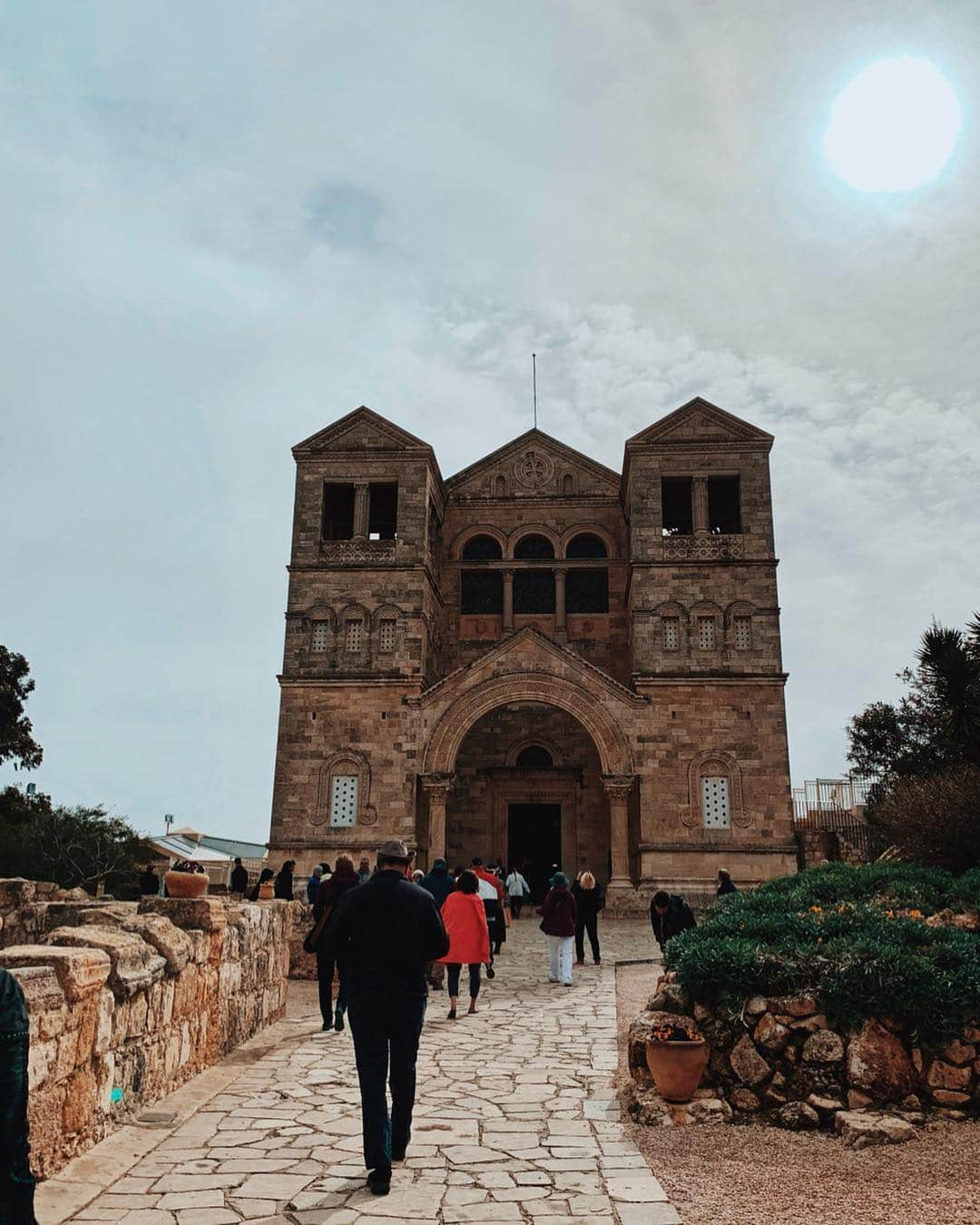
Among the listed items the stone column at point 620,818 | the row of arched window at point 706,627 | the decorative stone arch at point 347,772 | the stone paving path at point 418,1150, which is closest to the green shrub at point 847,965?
the stone paving path at point 418,1150

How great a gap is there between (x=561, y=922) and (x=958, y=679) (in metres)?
7.96

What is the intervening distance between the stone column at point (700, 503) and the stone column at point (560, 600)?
157 inches

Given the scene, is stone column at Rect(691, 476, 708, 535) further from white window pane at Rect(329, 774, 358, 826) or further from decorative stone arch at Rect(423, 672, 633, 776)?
white window pane at Rect(329, 774, 358, 826)

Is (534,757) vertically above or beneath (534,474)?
beneath

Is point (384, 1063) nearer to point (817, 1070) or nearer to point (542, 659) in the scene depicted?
point (817, 1070)

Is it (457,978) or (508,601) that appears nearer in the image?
A: (457,978)

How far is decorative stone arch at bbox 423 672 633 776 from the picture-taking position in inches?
943

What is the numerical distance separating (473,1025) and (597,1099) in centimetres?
331

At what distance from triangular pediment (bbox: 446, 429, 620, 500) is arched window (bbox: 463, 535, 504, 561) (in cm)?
130

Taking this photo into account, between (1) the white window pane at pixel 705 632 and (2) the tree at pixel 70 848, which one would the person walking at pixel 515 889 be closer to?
(1) the white window pane at pixel 705 632

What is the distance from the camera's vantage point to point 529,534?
2836cm

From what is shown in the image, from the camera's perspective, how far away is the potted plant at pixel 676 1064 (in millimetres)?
6473

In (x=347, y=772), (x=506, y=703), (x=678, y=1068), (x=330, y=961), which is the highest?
(x=506, y=703)

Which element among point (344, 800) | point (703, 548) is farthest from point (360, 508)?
point (703, 548)
